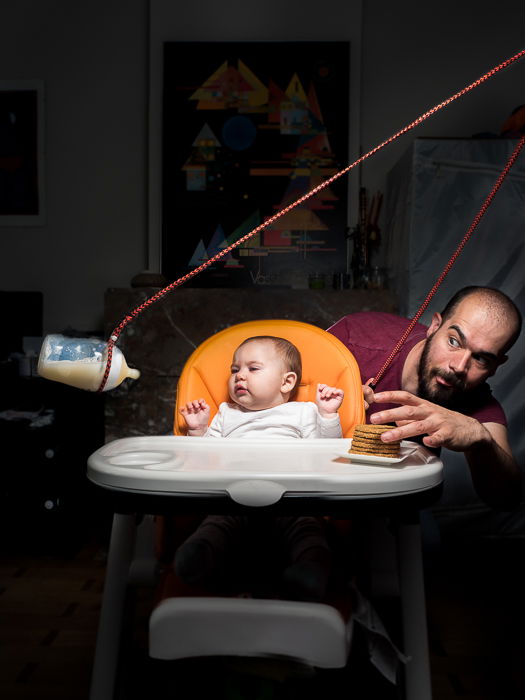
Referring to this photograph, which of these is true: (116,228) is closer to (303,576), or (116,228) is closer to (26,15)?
(26,15)

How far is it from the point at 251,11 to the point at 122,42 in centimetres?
63

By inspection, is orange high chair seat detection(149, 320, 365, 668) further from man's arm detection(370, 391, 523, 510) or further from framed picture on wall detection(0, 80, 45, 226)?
framed picture on wall detection(0, 80, 45, 226)

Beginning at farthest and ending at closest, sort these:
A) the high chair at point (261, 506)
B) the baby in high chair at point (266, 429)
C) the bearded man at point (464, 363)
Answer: the bearded man at point (464, 363), the baby in high chair at point (266, 429), the high chair at point (261, 506)

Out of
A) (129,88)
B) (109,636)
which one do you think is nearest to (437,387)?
(109,636)

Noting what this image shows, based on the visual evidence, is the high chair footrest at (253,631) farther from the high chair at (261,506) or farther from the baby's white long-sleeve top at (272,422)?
the baby's white long-sleeve top at (272,422)

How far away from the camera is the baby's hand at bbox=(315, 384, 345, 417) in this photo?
1385mm

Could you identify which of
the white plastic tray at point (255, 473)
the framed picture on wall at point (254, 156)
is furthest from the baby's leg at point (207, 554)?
the framed picture on wall at point (254, 156)

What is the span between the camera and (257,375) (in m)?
1.46

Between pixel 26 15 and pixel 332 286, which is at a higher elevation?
pixel 26 15

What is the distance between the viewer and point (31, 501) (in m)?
2.40

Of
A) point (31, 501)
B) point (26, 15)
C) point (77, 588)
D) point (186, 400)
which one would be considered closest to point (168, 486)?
point (186, 400)

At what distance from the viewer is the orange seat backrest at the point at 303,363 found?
1448mm

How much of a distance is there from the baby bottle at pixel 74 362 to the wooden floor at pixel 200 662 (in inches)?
19.8

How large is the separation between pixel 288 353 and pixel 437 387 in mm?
435
